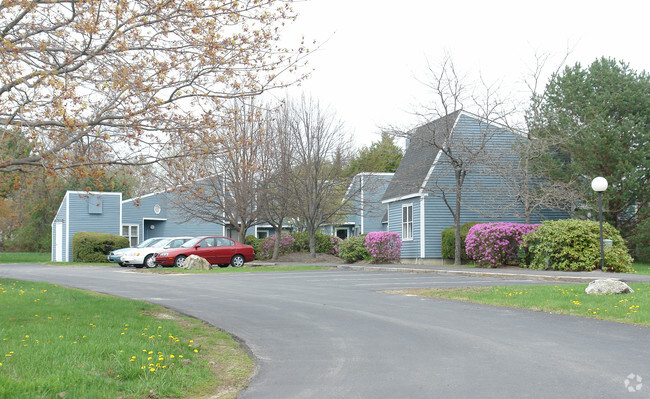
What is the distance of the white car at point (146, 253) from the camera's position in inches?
1160

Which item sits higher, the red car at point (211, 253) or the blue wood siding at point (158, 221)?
the blue wood siding at point (158, 221)

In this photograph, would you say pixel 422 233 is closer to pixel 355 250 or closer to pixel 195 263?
pixel 355 250

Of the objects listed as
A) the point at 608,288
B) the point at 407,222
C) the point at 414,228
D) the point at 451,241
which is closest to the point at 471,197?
the point at 451,241

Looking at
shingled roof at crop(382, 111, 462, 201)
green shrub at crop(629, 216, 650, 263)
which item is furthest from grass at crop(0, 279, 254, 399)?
green shrub at crop(629, 216, 650, 263)

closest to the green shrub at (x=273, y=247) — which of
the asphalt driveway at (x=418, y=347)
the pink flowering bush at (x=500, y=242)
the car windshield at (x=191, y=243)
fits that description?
the car windshield at (x=191, y=243)

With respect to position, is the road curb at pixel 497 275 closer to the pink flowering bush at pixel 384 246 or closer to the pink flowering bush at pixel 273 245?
the pink flowering bush at pixel 384 246

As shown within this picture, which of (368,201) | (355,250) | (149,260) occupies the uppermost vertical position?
(368,201)

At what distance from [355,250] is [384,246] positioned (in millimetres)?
1877

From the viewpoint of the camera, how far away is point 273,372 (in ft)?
22.1

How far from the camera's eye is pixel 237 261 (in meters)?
29.1

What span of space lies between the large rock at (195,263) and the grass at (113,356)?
50.4 feet

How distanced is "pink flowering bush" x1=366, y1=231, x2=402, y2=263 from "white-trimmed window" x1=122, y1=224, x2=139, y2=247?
1980cm

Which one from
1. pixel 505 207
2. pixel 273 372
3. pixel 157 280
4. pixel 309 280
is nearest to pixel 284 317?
pixel 273 372

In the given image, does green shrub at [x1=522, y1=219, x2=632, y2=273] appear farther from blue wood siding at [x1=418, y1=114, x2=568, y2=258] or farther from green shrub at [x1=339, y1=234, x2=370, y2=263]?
green shrub at [x1=339, y1=234, x2=370, y2=263]
